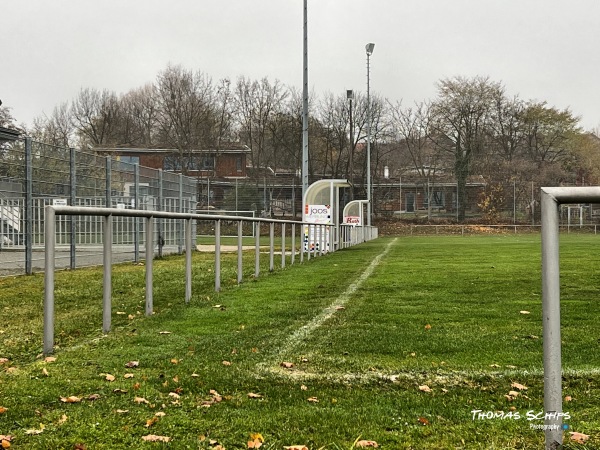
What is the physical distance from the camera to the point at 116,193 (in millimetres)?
17047

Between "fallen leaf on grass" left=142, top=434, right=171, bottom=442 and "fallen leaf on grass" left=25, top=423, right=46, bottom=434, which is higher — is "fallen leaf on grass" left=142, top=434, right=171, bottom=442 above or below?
below

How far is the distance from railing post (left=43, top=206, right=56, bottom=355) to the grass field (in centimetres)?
20

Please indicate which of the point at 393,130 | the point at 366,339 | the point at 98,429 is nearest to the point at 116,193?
the point at 366,339

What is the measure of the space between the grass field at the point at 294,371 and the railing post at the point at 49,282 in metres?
0.20

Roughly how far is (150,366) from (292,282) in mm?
5839

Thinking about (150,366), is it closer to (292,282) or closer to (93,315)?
(93,315)

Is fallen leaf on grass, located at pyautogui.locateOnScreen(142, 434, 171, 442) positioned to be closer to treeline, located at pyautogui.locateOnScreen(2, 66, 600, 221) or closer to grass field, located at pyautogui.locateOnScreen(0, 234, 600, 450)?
grass field, located at pyautogui.locateOnScreen(0, 234, 600, 450)

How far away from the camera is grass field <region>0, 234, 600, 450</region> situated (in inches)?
115

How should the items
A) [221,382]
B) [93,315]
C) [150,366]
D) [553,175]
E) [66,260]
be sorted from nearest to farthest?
[221,382] < [150,366] < [93,315] < [66,260] < [553,175]

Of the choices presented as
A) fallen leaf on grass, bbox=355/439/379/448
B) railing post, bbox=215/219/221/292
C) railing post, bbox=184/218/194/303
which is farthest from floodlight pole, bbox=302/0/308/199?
fallen leaf on grass, bbox=355/439/379/448

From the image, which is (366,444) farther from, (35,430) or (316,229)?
(316,229)

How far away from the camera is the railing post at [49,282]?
15.5ft

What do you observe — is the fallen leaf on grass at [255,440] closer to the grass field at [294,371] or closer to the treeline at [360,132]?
the grass field at [294,371]

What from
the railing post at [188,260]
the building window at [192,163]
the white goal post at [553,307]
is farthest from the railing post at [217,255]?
the building window at [192,163]
